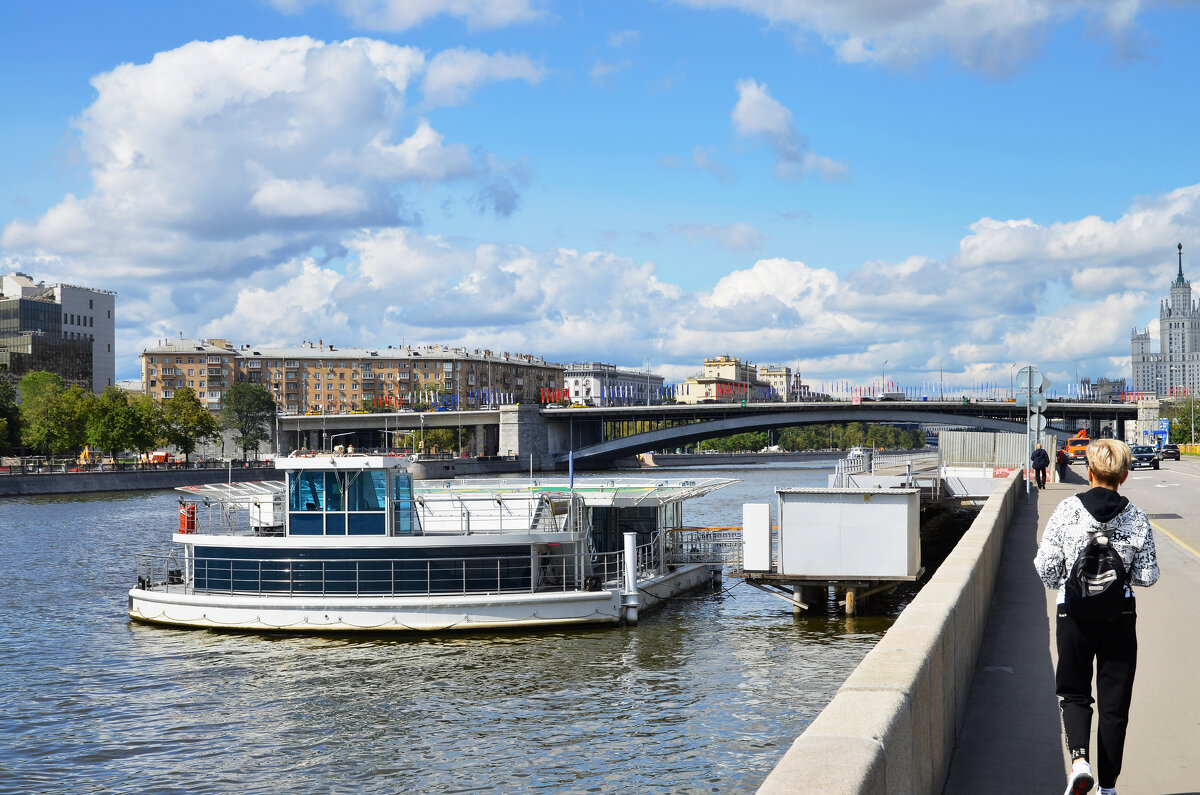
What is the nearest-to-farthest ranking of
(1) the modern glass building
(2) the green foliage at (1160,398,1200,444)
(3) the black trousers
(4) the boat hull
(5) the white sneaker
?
(5) the white sneaker < (3) the black trousers < (4) the boat hull < (2) the green foliage at (1160,398,1200,444) < (1) the modern glass building

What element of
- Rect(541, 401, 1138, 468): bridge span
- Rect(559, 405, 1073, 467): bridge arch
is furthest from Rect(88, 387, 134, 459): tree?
Rect(559, 405, 1073, 467): bridge arch

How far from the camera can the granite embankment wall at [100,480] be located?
2985 inches

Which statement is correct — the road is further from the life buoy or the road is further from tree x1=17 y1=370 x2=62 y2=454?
tree x1=17 y1=370 x2=62 y2=454

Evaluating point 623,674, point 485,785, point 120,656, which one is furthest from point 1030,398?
point 120,656

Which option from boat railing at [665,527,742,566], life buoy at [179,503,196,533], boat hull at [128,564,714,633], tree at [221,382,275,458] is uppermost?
tree at [221,382,275,458]

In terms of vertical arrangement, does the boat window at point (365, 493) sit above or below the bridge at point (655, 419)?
below

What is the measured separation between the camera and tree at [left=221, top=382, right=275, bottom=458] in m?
131

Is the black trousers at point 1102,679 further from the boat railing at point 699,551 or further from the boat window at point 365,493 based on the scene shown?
the boat railing at point 699,551

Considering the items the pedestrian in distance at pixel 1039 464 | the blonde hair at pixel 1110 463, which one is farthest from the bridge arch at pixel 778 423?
the blonde hair at pixel 1110 463

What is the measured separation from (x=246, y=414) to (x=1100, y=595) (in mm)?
132553

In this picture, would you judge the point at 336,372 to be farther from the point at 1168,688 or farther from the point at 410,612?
the point at 1168,688

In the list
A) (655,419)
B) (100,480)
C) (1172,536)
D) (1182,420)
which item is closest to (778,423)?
(655,419)

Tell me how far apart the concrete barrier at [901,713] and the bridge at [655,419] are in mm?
95581

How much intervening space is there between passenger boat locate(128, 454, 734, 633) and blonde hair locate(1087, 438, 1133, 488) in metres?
19.1
